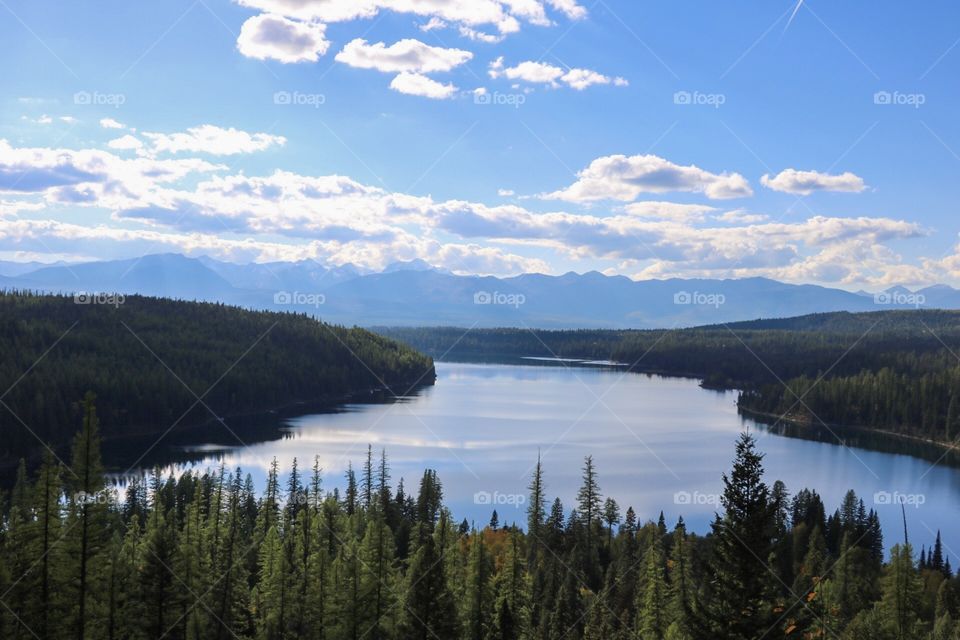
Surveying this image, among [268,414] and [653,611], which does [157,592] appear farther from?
[268,414]

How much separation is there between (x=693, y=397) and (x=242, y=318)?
96954 mm

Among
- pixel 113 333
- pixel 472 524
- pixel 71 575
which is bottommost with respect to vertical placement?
pixel 472 524

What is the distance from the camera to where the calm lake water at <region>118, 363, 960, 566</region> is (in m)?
73.9

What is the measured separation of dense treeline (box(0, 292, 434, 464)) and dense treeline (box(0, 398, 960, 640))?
58619 mm

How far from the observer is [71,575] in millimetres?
25469

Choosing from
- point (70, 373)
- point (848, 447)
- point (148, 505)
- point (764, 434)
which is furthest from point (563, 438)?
point (70, 373)

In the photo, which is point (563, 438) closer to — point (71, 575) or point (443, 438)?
point (443, 438)

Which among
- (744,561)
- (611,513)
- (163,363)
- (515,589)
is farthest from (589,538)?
Answer: (163,363)

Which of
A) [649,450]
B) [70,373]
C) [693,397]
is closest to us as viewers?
[649,450]

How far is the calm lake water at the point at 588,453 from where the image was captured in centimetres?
7394

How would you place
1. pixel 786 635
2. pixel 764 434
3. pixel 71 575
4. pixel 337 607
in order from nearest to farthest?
1. pixel 786 635
2. pixel 71 575
3. pixel 337 607
4. pixel 764 434

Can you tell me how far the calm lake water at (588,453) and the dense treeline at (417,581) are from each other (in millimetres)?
21789

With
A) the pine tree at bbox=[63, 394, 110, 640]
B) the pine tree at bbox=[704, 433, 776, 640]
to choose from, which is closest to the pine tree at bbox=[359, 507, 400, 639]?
the pine tree at bbox=[63, 394, 110, 640]

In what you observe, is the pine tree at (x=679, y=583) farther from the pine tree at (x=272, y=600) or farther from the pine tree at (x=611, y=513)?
the pine tree at (x=611, y=513)
